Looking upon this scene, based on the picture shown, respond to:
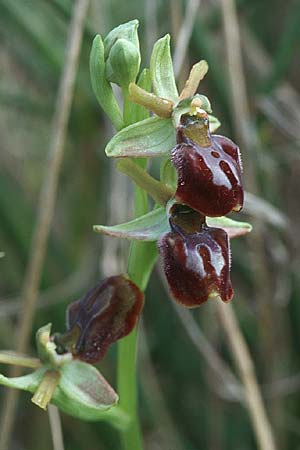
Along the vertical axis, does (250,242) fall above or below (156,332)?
above

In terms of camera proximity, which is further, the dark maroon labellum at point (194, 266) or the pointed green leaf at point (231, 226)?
the pointed green leaf at point (231, 226)

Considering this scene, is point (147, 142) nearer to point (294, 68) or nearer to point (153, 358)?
point (153, 358)

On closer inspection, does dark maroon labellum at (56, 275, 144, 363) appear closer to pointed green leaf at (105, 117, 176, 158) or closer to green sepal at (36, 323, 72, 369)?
green sepal at (36, 323, 72, 369)

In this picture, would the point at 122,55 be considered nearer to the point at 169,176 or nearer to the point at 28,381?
the point at 169,176

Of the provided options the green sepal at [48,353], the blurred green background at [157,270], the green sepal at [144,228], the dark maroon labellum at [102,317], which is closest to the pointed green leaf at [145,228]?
the green sepal at [144,228]

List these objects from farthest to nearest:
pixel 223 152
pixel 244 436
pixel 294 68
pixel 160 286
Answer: pixel 294 68 → pixel 160 286 → pixel 244 436 → pixel 223 152

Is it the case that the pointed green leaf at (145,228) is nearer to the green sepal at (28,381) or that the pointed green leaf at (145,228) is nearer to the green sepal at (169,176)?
the green sepal at (169,176)

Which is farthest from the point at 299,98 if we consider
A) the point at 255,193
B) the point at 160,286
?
the point at 160,286
